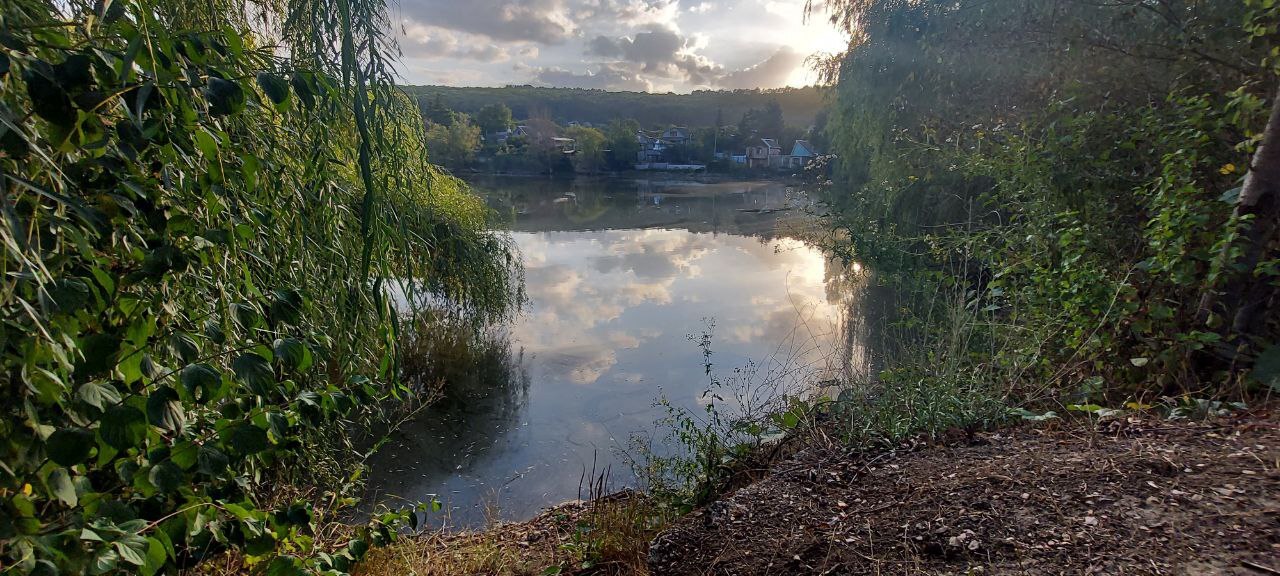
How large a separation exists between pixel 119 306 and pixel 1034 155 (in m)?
4.30

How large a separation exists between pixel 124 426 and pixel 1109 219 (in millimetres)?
4302

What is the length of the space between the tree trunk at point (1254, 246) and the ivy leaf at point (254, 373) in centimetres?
316

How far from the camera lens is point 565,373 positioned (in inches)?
301

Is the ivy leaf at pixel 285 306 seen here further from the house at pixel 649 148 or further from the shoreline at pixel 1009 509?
the house at pixel 649 148

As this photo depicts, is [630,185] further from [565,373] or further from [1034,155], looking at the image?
[1034,155]

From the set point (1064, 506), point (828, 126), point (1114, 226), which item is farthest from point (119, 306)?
point (828, 126)

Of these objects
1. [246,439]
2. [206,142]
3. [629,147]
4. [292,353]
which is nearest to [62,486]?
[246,439]

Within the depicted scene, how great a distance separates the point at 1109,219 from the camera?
11.6 ft

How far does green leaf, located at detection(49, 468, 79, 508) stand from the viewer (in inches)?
37.9

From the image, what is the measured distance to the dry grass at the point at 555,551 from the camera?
8.61 ft

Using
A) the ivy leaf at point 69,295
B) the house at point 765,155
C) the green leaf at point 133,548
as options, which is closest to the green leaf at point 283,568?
the green leaf at point 133,548

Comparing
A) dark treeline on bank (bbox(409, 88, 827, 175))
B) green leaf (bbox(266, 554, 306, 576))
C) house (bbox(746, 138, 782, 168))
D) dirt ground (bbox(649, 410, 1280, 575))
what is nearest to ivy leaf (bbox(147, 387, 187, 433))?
green leaf (bbox(266, 554, 306, 576))

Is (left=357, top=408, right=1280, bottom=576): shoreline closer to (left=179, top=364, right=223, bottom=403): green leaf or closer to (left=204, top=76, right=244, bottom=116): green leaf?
(left=179, top=364, right=223, bottom=403): green leaf

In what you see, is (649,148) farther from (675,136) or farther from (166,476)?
(166,476)
